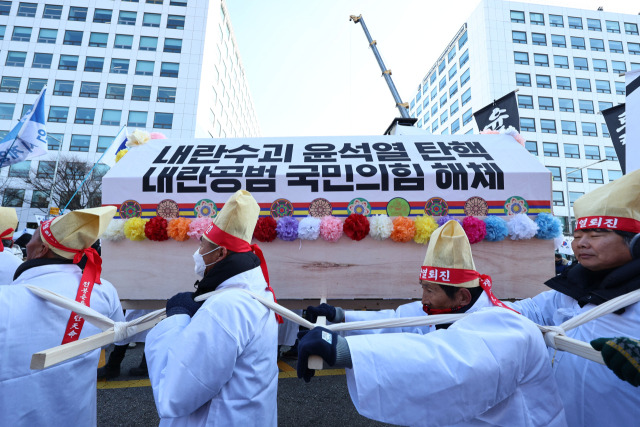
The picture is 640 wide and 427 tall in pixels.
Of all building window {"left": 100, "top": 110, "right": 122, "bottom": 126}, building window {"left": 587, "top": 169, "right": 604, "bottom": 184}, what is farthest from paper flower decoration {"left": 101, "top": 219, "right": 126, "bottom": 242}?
building window {"left": 587, "top": 169, "right": 604, "bottom": 184}

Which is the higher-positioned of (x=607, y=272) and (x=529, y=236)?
(x=529, y=236)

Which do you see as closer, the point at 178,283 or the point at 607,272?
the point at 607,272

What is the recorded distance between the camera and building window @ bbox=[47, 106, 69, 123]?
27219 millimetres

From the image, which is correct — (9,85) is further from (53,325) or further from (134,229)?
(53,325)

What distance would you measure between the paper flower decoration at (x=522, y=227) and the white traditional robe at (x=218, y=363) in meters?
2.16

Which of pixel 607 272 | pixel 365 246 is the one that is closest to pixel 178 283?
pixel 365 246

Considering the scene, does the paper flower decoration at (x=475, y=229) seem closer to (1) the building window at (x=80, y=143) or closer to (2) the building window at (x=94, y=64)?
(1) the building window at (x=80, y=143)

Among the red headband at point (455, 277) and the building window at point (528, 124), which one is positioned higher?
the building window at point (528, 124)

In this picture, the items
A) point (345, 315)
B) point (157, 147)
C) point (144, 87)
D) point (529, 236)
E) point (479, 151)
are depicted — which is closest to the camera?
point (345, 315)

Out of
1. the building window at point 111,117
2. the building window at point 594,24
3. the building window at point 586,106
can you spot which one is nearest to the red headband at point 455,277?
the building window at point 111,117

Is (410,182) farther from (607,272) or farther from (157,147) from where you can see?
(157,147)

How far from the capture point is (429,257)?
1.89 metres

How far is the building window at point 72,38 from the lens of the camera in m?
28.8

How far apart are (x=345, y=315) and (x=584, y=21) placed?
158ft
